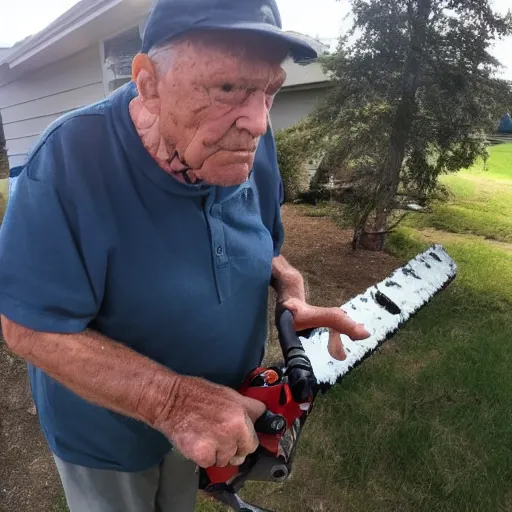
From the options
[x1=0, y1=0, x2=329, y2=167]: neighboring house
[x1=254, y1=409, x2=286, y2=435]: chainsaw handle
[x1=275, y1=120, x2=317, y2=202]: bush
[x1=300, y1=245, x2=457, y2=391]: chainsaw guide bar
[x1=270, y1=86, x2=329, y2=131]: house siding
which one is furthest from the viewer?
[x1=270, y1=86, x2=329, y2=131]: house siding

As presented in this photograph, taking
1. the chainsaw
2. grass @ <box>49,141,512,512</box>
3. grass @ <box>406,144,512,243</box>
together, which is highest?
the chainsaw

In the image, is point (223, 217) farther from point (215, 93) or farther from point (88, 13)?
point (88, 13)

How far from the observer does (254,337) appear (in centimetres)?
143

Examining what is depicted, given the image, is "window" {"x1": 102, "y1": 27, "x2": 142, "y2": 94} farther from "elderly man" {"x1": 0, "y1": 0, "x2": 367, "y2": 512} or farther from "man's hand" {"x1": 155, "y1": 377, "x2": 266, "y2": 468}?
"man's hand" {"x1": 155, "y1": 377, "x2": 266, "y2": 468}

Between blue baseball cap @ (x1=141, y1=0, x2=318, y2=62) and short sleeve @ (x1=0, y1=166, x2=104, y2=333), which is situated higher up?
blue baseball cap @ (x1=141, y1=0, x2=318, y2=62)

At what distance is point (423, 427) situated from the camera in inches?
123

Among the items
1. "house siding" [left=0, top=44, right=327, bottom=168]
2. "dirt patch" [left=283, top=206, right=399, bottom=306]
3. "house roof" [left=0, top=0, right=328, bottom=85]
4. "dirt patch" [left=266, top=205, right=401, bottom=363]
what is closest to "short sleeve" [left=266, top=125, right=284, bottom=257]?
"dirt patch" [left=266, top=205, right=401, bottom=363]

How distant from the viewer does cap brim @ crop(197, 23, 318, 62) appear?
0.85 m

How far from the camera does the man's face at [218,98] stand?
0.90 meters

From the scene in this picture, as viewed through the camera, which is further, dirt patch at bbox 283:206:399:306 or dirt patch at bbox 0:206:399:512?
dirt patch at bbox 283:206:399:306

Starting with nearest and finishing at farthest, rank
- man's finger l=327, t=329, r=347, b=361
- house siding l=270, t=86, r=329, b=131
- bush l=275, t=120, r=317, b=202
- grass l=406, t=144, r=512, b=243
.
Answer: man's finger l=327, t=329, r=347, b=361, bush l=275, t=120, r=317, b=202, grass l=406, t=144, r=512, b=243, house siding l=270, t=86, r=329, b=131

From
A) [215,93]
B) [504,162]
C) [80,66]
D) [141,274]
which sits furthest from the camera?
[504,162]

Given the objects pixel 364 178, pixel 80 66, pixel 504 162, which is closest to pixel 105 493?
pixel 364 178

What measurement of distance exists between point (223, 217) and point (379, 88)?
4.50 m
